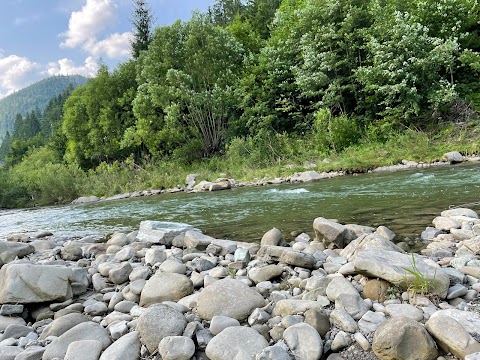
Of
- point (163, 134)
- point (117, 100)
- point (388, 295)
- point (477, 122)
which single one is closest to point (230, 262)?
point (388, 295)

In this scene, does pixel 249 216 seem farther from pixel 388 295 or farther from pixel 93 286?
pixel 388 295

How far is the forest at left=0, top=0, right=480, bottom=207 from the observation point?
15.6 m

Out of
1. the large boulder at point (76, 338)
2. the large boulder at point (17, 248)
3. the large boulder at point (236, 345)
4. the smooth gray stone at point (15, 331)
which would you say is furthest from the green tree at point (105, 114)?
the large boulder at point (236, 345)

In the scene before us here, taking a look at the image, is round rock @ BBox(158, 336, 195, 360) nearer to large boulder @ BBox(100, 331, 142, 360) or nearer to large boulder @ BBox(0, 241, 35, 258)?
large boulder @ BBox(100, 331, 142, 360)

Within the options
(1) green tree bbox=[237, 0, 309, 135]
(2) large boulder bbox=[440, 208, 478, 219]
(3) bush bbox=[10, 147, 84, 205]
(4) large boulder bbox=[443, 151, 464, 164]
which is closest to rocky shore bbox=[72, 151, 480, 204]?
(4) large boulder bbox=[443, 151, 464, 164]

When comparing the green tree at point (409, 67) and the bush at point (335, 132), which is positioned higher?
the green tree at point (409, 67)

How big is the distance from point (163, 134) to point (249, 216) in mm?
17235

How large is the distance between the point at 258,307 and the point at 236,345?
596 mm

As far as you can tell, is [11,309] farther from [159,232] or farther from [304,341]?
[304,341]

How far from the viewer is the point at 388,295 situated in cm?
276

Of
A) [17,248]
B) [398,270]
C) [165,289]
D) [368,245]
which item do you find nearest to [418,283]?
[398,270]

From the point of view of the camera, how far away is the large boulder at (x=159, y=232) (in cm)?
557

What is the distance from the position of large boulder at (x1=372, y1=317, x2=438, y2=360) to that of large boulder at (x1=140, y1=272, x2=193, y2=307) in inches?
73.7

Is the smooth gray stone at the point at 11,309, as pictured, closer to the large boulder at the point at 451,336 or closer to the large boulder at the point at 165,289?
the large boulder at the point at 165,289
